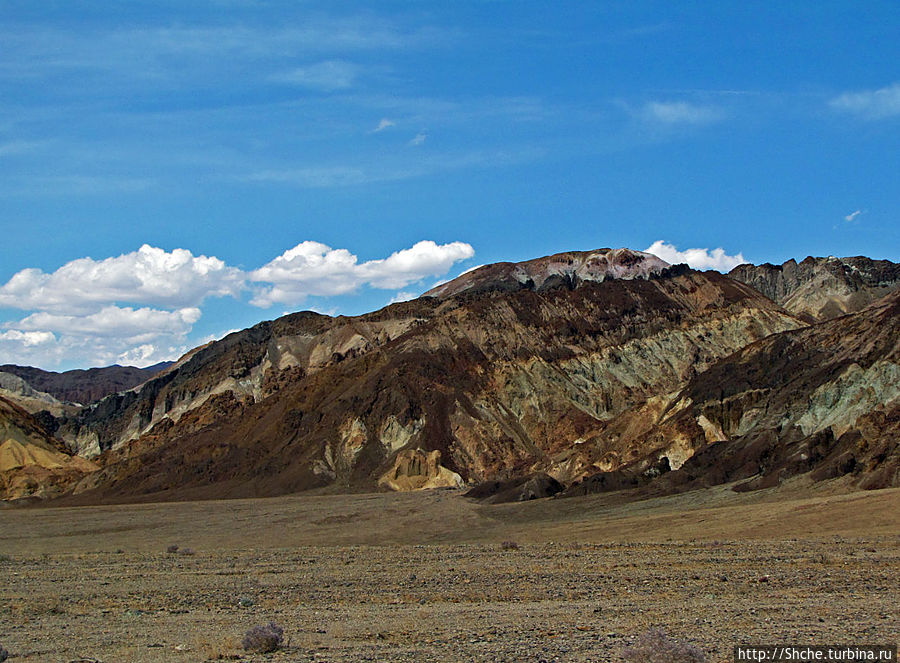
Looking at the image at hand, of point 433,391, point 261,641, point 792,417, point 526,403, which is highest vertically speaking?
point 433,391

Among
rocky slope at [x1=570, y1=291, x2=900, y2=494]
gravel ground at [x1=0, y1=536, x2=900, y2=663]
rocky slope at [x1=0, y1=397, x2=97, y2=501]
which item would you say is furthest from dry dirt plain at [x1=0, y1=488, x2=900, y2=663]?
rocky slope at [x1=0, y1=397, x2=97, y2=501]

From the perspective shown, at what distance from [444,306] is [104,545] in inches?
4661

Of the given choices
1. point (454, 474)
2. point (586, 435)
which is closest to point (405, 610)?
point (454, 474)

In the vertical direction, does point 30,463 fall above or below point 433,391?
below

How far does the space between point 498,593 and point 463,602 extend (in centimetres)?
174

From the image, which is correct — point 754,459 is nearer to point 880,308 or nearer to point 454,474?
point 880,308

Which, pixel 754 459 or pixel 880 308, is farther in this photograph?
pixel 880 308

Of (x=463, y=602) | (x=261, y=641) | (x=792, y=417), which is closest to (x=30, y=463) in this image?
(x=792, y=417)

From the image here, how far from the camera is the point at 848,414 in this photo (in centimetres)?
7300

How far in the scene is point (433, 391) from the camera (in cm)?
12350

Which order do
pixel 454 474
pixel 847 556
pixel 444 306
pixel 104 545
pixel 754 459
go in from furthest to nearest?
pixel 444 306, pixel 454 474, pixel 754 459, pixel 104 545, pixel 847 556

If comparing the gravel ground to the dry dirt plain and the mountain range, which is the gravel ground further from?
the mountain range

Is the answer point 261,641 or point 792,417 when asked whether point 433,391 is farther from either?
point 261,641

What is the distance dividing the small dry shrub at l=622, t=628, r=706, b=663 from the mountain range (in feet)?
156
